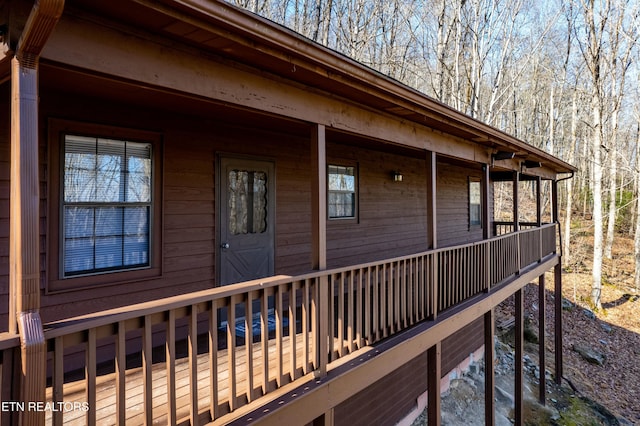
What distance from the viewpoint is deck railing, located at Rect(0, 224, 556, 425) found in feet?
6.79

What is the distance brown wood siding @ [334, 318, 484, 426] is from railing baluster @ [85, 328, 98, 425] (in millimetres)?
3941

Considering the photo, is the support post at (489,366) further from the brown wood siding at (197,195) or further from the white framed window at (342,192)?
the white framed window at (342,192)

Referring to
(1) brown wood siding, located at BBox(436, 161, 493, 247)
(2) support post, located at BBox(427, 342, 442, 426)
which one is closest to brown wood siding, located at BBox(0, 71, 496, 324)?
(2) support post, located at BBox(427, 342, 442, 426)

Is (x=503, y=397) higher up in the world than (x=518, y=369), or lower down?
lower down

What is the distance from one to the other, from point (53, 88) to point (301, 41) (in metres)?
2.00

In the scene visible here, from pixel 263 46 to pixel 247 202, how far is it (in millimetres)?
2544

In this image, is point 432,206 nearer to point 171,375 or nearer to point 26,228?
point 171,375

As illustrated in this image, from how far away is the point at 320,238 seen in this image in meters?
3.39

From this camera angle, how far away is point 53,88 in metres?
3.17

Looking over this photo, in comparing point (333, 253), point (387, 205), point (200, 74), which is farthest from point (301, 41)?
point (387, 205)

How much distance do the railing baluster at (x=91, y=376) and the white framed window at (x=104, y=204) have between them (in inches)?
69.4

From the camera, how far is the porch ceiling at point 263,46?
2.14 metres

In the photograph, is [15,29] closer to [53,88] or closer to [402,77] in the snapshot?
[53,88]

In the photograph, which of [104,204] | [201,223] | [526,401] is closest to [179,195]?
[201,223]
